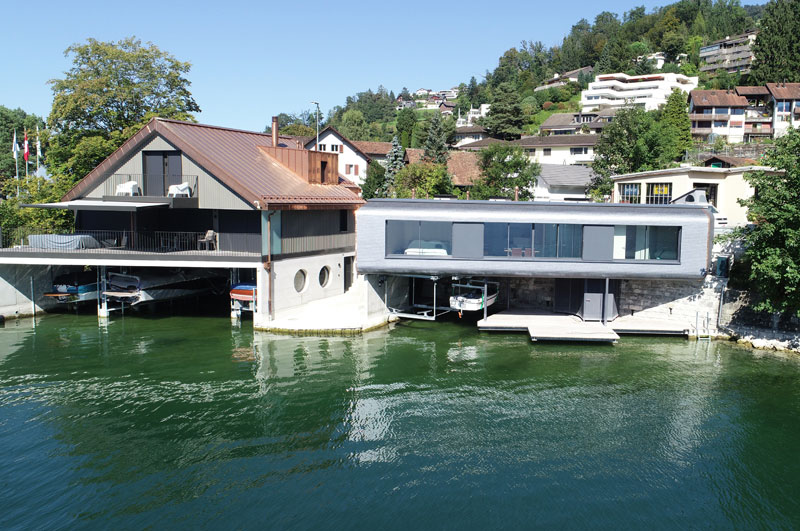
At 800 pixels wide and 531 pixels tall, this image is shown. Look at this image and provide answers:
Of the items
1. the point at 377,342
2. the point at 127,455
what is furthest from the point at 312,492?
the point at 377,342

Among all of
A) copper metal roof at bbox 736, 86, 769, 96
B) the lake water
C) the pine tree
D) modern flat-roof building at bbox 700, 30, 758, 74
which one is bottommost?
the lake water

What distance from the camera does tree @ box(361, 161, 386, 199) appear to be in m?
55.8

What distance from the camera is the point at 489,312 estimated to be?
31.2 metres

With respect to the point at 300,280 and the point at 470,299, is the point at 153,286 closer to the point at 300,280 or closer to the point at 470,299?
the point at 300,280

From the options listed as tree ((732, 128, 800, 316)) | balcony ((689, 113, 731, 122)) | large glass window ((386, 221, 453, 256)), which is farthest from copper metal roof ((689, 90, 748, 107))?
large glass window ((386, 221, 453, 256))

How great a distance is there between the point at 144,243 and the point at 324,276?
9.12 meters

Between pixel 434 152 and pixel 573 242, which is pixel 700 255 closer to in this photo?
pixel 573 242

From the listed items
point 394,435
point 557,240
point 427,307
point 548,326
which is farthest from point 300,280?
point 394,435

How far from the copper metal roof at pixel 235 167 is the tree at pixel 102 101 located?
747 centimetres

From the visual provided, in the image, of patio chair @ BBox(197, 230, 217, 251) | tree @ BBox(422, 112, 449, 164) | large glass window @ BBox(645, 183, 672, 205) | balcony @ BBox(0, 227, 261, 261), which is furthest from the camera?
tree @ BBox(422, 112, 449, 164)

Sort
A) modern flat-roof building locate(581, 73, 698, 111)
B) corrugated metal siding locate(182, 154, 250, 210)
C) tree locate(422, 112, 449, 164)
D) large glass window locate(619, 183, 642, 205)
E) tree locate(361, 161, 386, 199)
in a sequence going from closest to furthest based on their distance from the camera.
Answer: corrugated metal siding locate(182, 154, 250, 210) → large glass window locate(619, 183, 642, 205) → tree locate(361, 161, 386, 199) → tree locate(422, 112, 449, 164) → modern flat-roof building locate(581, 73, 698, 111)

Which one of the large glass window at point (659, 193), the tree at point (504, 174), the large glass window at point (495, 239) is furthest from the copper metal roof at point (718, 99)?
the large glass window at point (495, 239)

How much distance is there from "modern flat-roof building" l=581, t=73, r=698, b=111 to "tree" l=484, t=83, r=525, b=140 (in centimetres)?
2189

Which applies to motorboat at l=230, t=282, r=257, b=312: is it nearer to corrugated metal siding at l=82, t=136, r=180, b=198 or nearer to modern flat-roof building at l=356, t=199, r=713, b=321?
modern flat-roof building at l=356, t=199, r=713, b=321
